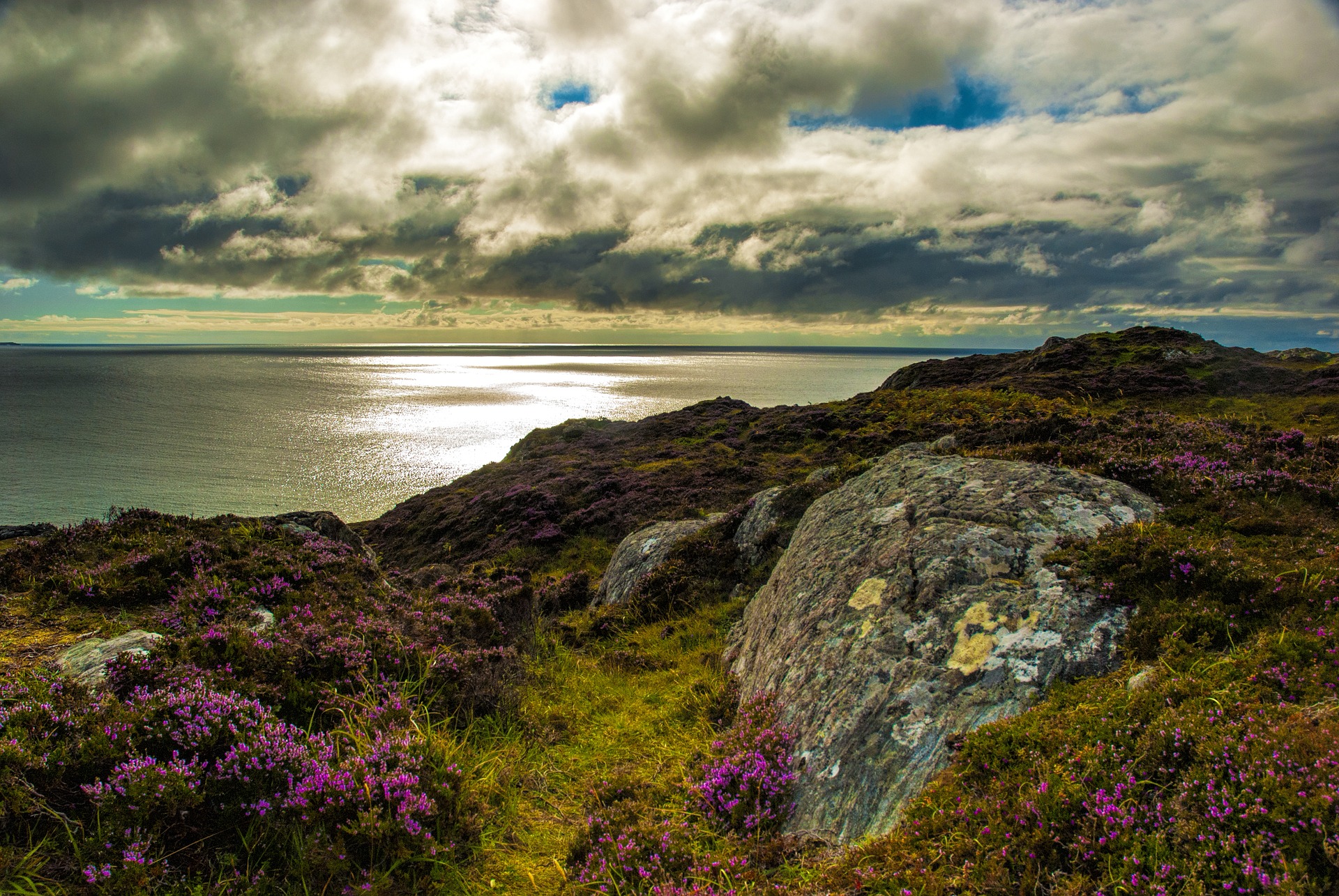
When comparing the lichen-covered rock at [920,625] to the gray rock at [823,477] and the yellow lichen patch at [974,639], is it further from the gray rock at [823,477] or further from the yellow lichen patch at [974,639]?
the gray rock at [823,477]

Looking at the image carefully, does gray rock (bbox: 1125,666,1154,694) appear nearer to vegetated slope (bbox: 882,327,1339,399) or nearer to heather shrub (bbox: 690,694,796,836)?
heather shrub (bbox: 690,694,796,836)

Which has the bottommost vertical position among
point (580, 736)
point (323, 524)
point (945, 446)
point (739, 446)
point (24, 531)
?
point (580, 736)

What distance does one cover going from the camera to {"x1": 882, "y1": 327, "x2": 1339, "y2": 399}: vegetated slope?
29.2 meters

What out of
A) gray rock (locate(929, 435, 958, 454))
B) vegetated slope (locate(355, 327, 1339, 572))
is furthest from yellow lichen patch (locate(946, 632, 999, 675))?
vegetated slope (locate(355, 327, 1339, 572))

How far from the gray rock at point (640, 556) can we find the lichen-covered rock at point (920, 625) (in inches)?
218

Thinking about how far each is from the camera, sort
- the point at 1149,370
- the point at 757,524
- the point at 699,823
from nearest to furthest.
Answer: the point at 699,823, the point at 757,524, the point at 1149,370

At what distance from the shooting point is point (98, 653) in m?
5.74

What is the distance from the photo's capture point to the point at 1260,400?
26547mm

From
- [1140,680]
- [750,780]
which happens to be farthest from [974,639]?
[750,780]

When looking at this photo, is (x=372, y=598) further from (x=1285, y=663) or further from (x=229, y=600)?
(x=1285, y=663)

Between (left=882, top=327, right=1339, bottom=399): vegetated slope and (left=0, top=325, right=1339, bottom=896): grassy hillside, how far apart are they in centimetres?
2606

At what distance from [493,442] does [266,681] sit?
283 ft

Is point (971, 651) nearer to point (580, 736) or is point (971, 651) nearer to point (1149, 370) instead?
point (580, 736)

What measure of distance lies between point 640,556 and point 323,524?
7658 millimetres
